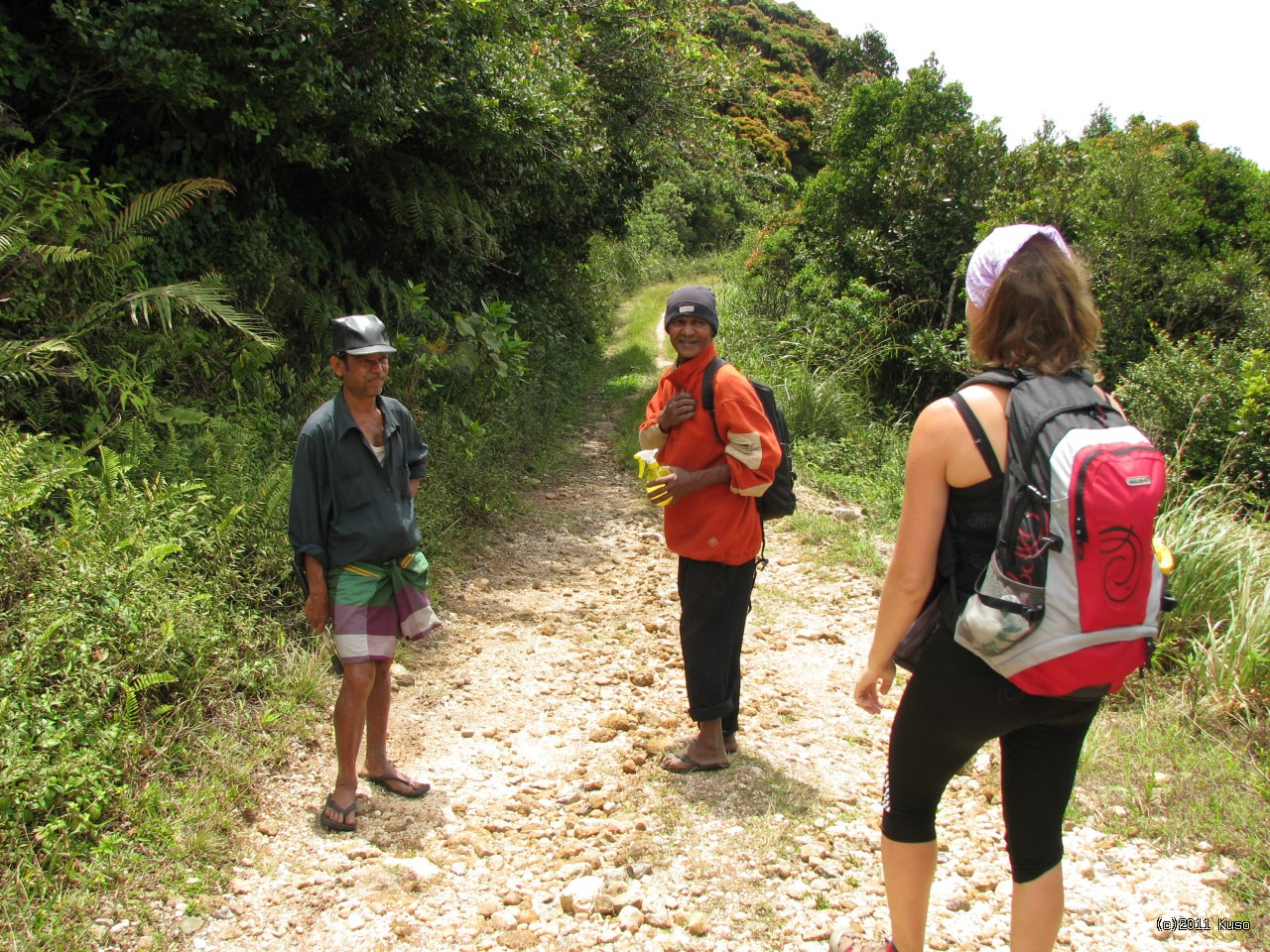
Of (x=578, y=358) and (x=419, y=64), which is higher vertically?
(x=419, y=64)

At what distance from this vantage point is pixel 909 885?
7.66 feet

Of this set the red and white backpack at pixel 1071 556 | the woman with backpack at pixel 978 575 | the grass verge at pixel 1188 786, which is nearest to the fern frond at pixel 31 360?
the woman with backpack at pixel 978 575

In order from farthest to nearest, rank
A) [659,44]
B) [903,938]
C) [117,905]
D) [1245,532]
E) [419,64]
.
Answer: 1. [659,44]
2. [419,64]
3. [1245,532]
4. [117,905]
5. [903,938]

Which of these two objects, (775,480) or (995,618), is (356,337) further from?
(995,618)

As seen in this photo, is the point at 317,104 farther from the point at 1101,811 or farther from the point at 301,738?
the point at 1101,811

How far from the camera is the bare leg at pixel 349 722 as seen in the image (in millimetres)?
3338

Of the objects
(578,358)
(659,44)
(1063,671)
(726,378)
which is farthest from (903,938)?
(659,44)

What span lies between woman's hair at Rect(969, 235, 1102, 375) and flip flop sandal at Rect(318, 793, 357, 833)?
2758 millimetres

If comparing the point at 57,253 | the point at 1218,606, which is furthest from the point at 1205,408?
the point at 57,253

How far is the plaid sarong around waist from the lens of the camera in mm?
3316

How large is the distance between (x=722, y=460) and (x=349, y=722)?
170 centimetres

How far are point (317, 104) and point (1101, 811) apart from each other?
226 inches

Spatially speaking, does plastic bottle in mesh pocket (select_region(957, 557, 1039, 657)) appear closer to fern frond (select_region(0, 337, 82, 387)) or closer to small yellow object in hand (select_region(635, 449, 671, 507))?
small yellow object in hand (select_region(635, 449, 671, 507))

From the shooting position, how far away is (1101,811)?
140 inches
